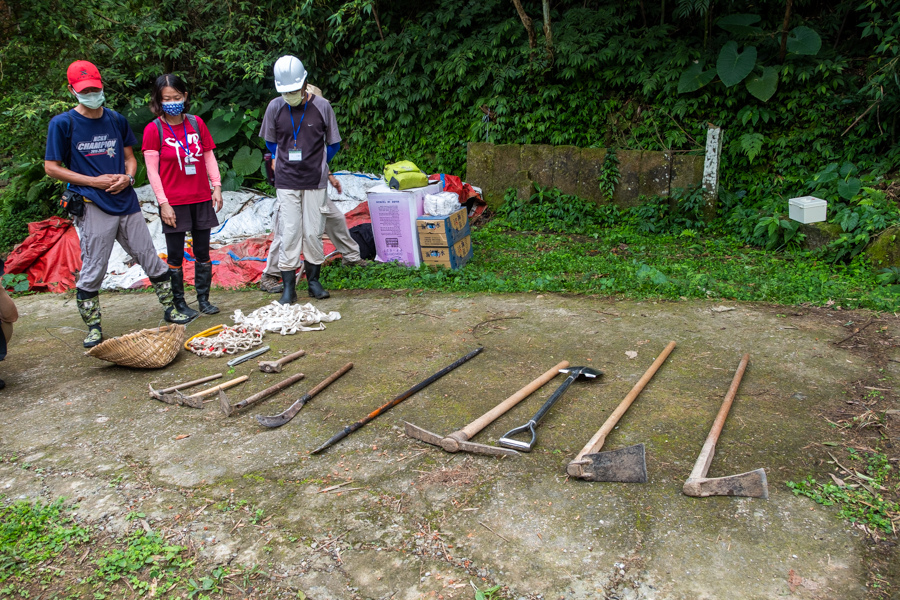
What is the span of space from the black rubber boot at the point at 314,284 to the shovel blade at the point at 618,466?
131 inches

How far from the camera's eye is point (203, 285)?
197 inches

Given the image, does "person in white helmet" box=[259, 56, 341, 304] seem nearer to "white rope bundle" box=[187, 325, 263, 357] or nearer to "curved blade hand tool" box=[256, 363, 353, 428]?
"white rope bundle" box=[187, 325, 263, 357]

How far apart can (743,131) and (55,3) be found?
944 centimetres

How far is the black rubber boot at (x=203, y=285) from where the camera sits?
497cm

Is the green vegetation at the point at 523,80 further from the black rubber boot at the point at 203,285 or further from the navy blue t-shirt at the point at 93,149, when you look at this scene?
the navy blue t-shirt at the point at 93,149

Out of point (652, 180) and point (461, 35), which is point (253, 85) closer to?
point (461, 35)

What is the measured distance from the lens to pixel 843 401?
10.0 ft

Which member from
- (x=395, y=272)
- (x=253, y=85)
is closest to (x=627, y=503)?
(x=395, y=272)

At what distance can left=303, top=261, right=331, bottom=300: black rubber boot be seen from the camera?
5289 mm

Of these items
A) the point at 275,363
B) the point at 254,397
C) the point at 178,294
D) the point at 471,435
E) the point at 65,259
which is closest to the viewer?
the point at 471,435

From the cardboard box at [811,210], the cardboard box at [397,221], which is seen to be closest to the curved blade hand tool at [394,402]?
the cardboard box at [397,221]

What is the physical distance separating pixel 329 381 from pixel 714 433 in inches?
82.5

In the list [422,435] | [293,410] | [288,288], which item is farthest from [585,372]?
[288,288]

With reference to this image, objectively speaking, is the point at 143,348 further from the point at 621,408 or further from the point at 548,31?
the point at 548,31
